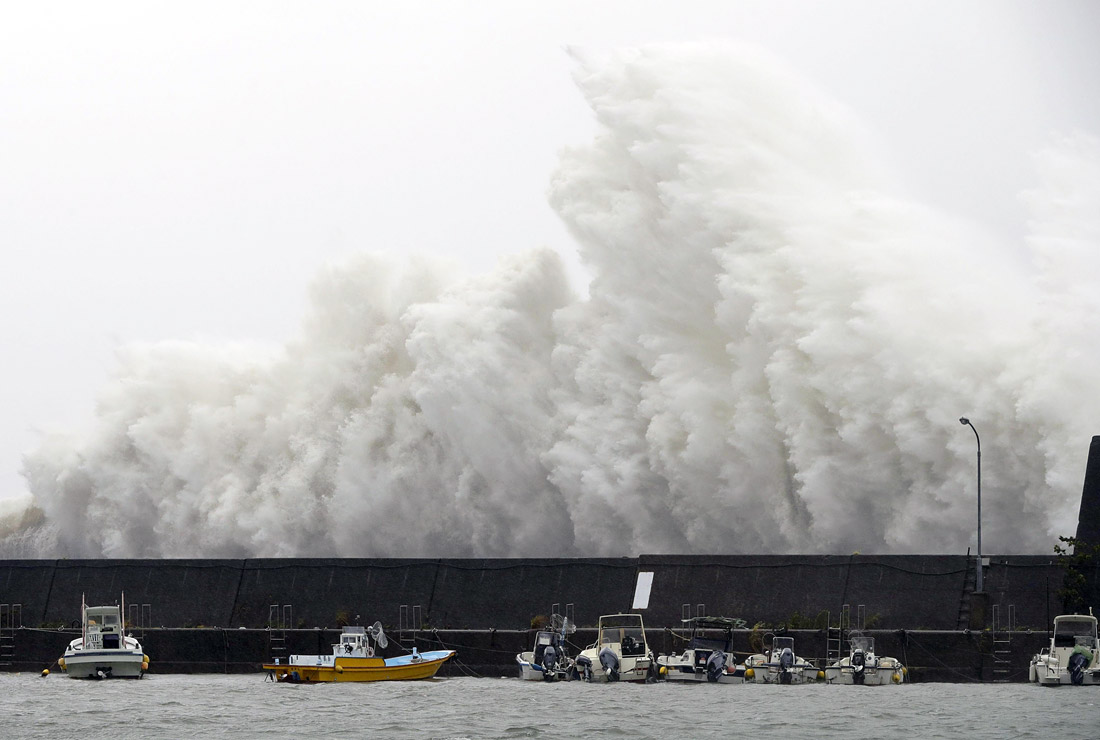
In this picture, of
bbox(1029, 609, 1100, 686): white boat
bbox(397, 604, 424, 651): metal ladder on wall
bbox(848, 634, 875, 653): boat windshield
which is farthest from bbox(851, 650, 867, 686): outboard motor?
bbox(397, 604, 424, 651): metal ladder on wall

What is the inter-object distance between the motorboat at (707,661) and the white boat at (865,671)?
2152 millimetres

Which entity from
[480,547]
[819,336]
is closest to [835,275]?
[819,336]

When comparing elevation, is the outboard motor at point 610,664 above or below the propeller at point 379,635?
below

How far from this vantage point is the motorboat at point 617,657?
41.7 m

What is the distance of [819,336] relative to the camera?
172ft

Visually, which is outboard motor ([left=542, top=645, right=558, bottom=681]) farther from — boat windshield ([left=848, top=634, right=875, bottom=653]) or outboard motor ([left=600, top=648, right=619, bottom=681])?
boat windshield ([left=848, top=634, right=875, bottom=653])

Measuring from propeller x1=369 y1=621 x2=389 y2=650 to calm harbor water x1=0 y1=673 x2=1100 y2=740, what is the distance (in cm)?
168

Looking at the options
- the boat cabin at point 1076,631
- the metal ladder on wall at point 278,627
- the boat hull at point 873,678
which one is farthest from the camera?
the metal ladder on wall at point 278,627

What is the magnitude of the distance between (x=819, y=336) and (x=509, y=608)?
41.4ft

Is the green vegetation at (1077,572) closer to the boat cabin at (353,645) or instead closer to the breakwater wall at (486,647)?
the breakwater wall at (486,647)

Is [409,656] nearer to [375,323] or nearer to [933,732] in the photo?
[933,732]

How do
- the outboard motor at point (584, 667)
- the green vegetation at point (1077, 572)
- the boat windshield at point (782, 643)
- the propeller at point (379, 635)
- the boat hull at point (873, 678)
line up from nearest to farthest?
the boat hull at point (873, 678), the green vegetation at point (1077, 572), the boat windshield at point (782, 643), the outboard motor at point (584, 667), the propeller at point (379, 635)

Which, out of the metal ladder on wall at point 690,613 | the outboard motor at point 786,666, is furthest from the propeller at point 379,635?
the outboard motor at point 786,666

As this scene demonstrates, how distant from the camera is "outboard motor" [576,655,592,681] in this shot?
42094 mm
